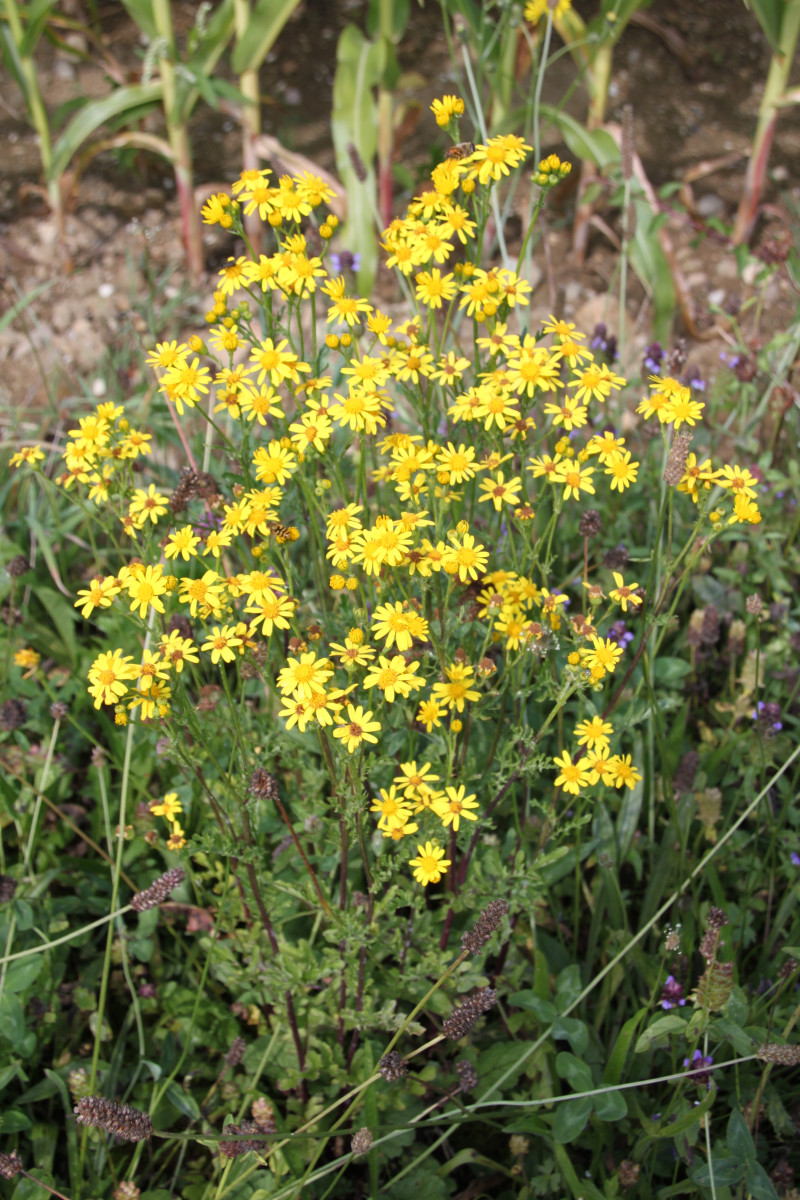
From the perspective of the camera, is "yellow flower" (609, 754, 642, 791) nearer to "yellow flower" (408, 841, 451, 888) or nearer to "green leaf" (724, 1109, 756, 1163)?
"yellow flower" (408, 841, 451, 888)


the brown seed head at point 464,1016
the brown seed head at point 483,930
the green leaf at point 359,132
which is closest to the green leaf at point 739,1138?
the brown seed head at point 464,1016

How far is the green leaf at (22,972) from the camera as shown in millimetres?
2008

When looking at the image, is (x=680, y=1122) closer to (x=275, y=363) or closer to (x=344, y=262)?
(x=275, y=363)

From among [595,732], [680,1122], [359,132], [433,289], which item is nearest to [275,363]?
[433,289]

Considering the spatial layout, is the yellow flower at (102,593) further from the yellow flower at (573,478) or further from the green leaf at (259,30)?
the green leaf at (259,30)

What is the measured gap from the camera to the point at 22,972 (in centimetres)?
203

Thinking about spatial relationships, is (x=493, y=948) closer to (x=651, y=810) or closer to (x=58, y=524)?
(x=651, y=810)

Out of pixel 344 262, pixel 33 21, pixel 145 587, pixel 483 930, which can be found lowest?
pixel 483 930

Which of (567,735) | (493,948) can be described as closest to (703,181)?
(567,735)

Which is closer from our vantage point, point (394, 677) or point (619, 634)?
point (394, 677)

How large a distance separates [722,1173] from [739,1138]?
0.25 feet

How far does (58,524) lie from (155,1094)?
1658 mm

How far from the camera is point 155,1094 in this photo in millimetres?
1986

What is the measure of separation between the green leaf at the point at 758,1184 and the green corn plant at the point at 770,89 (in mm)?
3705
